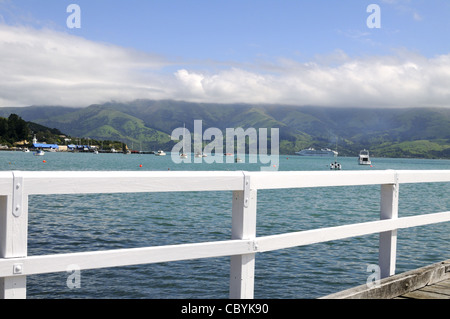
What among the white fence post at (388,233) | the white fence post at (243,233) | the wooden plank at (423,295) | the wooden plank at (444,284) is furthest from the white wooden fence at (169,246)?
the wooden plank at (444,284)

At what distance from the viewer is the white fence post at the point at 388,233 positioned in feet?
19.4

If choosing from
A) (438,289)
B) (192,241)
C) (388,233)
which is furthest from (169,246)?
(192,241)

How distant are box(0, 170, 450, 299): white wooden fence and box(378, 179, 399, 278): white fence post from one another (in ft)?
0.54

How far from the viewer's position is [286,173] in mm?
4582

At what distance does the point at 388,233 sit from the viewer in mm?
6012

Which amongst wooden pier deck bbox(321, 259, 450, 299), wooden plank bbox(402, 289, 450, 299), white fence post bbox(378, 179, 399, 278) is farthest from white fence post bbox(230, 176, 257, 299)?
white fence post bbox(378, 179, 399, 278)

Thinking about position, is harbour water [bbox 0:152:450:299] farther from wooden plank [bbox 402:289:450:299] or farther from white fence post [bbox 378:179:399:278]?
wooden plank [bbox 402:289:450:299]

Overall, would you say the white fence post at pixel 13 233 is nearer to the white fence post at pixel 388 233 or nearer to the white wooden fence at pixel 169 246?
the white wooden fence at pixel 169 246

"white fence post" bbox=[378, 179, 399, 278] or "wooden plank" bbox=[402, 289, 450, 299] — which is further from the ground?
"white fence post" bbox=[378, 179, 399, 278]

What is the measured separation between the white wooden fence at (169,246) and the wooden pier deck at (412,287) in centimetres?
57

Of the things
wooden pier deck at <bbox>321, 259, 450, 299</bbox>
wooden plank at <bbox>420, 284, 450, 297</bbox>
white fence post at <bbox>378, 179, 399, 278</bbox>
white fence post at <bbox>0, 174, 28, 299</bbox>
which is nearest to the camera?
white fence post at <bbox>0, 174, 28, 299</bbox>

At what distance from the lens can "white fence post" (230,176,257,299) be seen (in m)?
4.21
